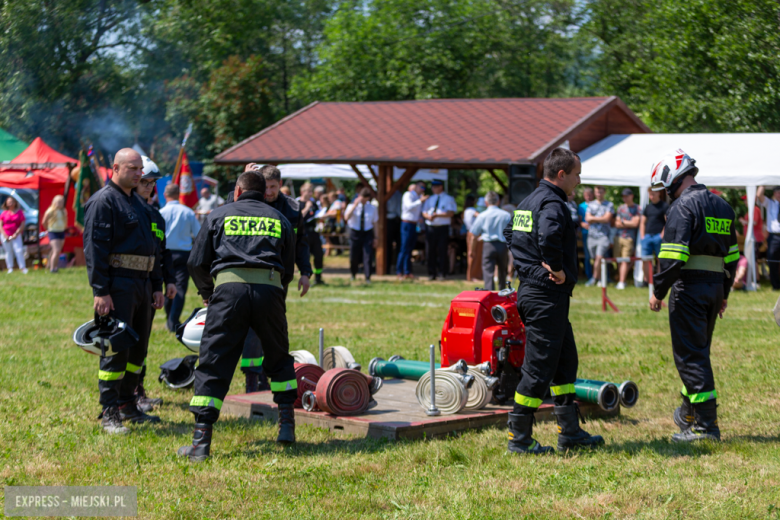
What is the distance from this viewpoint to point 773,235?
1606cm

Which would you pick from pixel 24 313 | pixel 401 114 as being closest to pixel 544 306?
pixel 24 313

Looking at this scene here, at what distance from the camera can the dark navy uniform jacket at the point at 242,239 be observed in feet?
18.7

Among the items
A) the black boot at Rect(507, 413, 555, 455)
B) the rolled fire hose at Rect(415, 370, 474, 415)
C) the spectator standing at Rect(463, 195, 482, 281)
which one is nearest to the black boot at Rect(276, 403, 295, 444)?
the rolled fire hose at Rect(415, 370, 474, 415)

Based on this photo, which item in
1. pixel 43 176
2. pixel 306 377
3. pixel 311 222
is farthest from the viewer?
pixel 43 176

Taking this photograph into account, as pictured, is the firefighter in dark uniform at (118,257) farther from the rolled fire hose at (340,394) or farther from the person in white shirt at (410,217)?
the person in white shirt at (410,217)

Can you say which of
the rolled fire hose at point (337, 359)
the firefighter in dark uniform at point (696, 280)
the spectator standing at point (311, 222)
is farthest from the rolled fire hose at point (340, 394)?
the spectator standing at point (311, 222)

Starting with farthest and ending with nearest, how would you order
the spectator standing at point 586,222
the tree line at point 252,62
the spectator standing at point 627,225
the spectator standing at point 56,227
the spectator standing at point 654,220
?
1. the tree line at point 252,62
2. the spectator standing at point 56,227
3. the spectator standing at point 586,222
4. the spectator standing at point 627,225
5. the spectator standing at point 654,220

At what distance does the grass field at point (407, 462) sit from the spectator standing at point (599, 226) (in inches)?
288

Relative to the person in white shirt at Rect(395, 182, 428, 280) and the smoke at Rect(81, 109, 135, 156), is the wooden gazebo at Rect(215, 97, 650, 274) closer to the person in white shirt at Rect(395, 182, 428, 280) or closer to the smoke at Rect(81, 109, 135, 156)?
the person in white shirt at Rect(395, 182, 428, 280)

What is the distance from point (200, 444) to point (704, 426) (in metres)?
3.62

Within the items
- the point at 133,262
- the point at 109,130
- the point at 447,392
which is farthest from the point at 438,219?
the point at 109,130

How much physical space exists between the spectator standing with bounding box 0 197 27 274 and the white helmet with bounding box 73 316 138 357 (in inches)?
548

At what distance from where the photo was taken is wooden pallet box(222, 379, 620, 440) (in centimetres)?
626

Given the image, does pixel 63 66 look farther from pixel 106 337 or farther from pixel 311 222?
pixel 106 337
